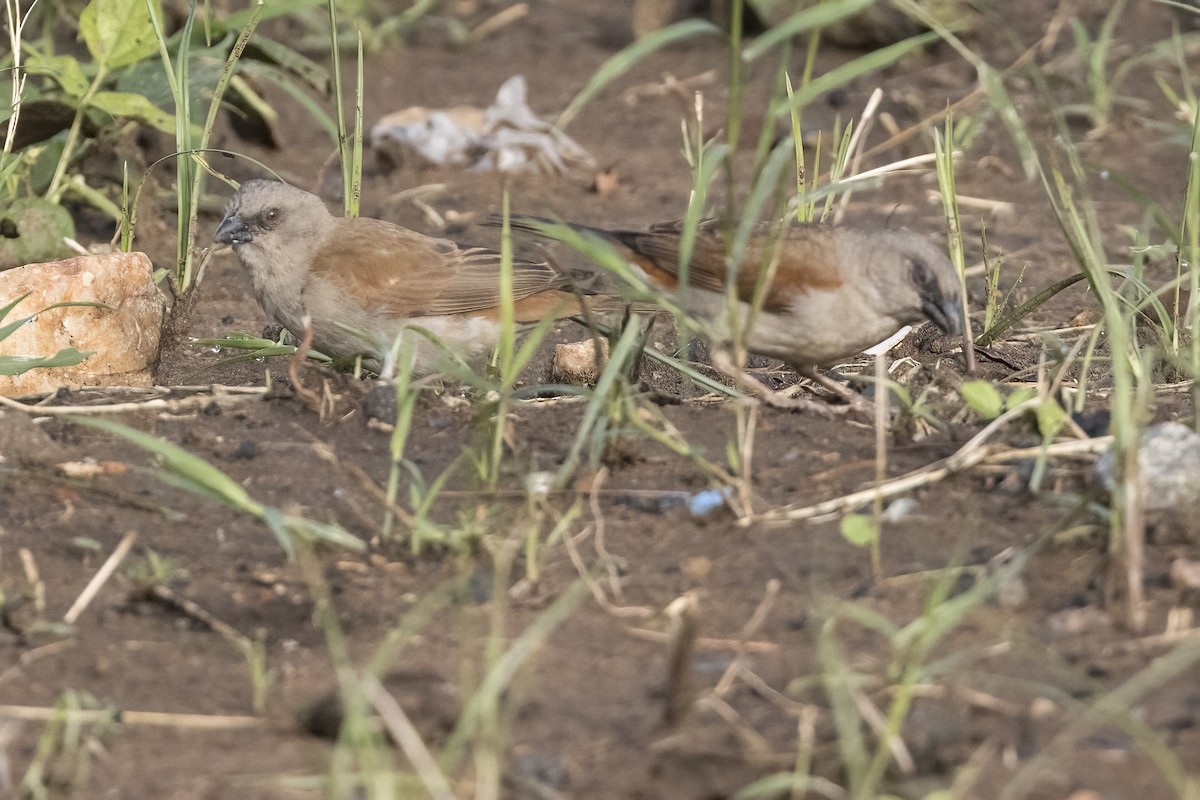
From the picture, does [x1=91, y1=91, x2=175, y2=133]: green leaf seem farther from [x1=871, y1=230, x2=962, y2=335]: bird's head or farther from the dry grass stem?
the dry grass stem

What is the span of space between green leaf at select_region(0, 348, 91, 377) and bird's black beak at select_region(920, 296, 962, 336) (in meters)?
2.61

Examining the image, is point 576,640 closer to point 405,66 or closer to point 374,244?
point 374,244

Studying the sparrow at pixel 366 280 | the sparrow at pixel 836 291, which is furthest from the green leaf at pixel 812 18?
the sparrow at pixel 366 280

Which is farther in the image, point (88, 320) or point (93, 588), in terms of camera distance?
point (88, 320)

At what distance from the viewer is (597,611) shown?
3311 millimetres

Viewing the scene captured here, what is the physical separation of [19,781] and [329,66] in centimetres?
716

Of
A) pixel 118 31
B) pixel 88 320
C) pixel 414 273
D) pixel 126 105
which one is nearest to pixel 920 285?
pixel 414 273

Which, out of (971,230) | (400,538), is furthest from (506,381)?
(971,230)

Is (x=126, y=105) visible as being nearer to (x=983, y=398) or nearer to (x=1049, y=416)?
(x=983, y=398)

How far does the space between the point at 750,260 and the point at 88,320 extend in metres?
2.17

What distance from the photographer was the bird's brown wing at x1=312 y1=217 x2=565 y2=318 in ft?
18.4

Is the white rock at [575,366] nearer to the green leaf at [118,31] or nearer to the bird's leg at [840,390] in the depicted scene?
the bird's leg at [840,390]

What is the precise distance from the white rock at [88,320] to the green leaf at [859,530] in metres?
2.63

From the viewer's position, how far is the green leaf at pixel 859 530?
3.42m
